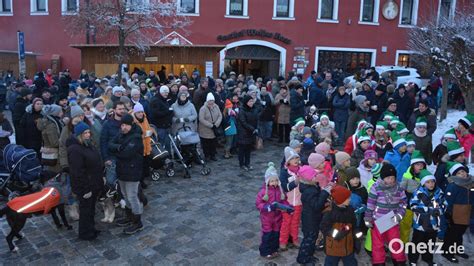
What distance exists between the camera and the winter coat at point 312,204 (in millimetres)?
5367

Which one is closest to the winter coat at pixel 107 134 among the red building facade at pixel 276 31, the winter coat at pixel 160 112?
the winter coat at pixel 160 112

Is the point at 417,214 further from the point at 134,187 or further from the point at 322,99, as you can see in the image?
the point at 322,99

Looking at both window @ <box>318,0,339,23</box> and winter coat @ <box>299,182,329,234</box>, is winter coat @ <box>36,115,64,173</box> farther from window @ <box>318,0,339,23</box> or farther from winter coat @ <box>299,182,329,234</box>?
window @ <box>318,0,339,23</box>

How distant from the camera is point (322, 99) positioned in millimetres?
13344

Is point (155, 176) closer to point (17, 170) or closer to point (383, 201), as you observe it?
point (17, 170)

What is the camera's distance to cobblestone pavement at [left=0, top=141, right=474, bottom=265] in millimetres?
5938

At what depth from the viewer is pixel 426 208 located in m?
5.70

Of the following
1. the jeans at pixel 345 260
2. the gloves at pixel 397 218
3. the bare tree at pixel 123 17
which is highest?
the bare tree at pixel 123 17

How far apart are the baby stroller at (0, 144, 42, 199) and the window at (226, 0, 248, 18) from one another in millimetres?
18361

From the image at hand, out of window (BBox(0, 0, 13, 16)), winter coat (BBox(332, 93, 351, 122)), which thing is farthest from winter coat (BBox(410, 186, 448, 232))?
window (BBox(0, 0, 13, 16))

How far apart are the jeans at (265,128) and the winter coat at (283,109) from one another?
0.48m

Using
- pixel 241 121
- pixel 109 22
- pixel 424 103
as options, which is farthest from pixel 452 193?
pixel 109 22

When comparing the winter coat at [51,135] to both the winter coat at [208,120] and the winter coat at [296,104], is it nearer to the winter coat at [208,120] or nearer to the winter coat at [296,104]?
the winter coat at [208,120]

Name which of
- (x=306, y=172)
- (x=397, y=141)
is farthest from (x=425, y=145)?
(x=306, y=172)
